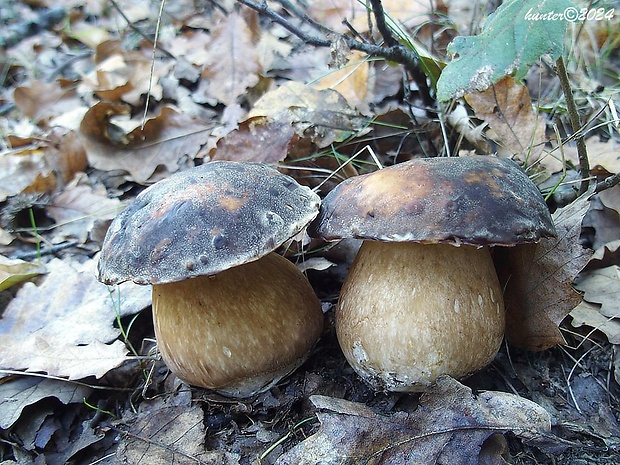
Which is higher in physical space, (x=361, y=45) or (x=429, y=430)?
(x=361, y=45)

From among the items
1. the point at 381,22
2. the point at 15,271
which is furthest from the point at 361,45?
the point at 15,271

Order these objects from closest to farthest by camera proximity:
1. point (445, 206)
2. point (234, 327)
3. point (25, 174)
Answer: point (445, 206) < point (234, 327) < point (25, 174)

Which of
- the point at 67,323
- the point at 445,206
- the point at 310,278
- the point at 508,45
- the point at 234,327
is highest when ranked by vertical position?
the point at 508,45

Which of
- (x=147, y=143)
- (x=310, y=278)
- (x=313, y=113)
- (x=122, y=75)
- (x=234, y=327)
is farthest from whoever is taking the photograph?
(x=122, y=75)

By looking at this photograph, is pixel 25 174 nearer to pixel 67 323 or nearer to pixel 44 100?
pixel 44 100

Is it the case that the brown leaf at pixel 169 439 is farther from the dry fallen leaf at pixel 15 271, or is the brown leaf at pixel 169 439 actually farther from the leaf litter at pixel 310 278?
the dry fallen leaf at pixel 15 271

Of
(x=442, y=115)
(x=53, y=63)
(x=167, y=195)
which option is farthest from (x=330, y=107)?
(x=53, y=63)

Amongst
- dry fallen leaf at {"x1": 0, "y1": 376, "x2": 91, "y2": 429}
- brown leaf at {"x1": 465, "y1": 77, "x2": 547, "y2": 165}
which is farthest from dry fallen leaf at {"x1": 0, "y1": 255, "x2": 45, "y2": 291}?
brown leaf at {"x1": 465, "y1": 77, "x2": 547, "y2": 165}

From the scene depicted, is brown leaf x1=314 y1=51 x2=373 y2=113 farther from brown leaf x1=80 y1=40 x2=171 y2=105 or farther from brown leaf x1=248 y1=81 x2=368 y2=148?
brown leaf x1=80 y1=40 x2=171 y2=105
